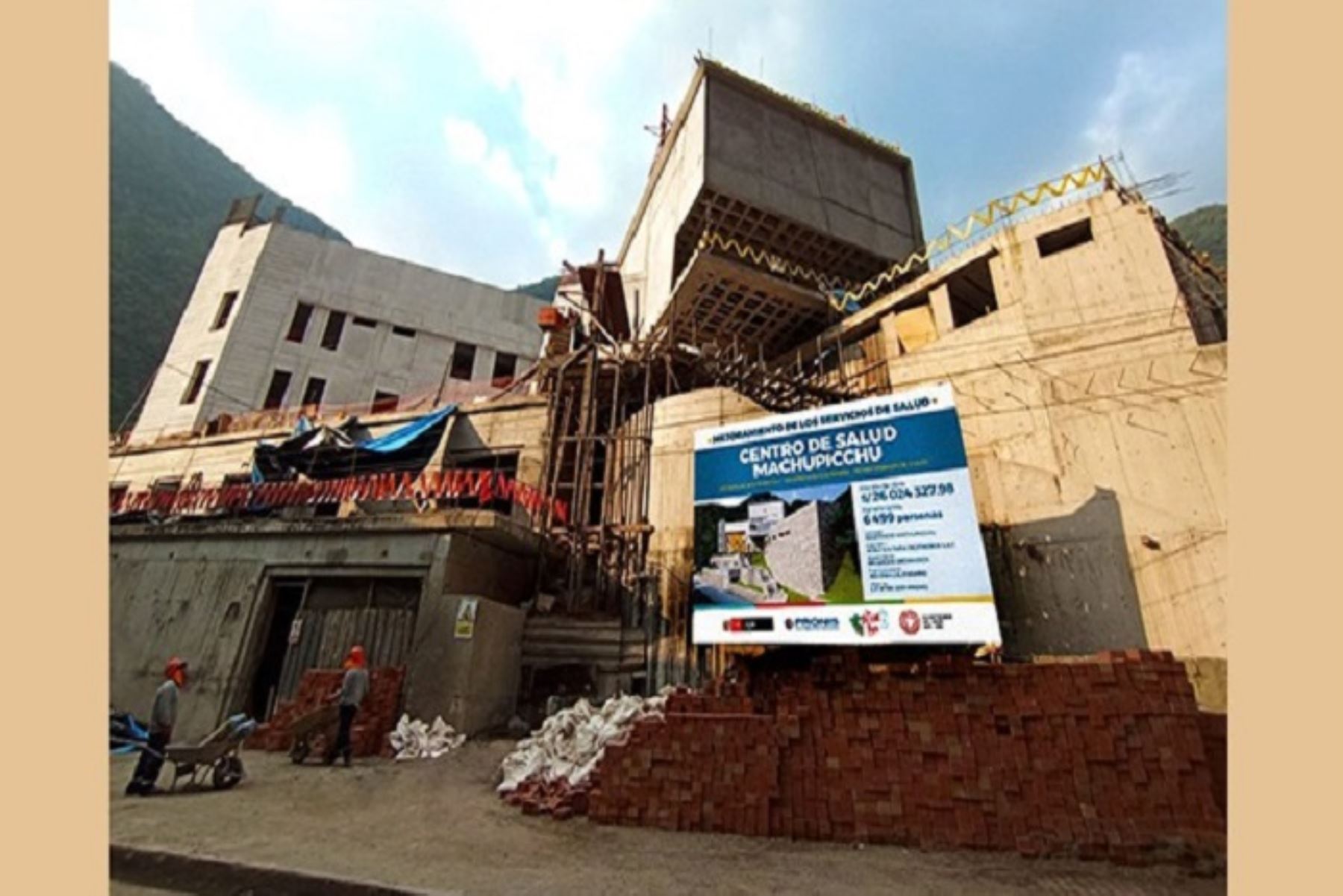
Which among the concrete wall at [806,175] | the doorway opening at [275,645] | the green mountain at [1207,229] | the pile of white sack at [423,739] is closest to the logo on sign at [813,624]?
the pile of white sack at [423,739]

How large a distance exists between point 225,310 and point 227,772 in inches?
1133

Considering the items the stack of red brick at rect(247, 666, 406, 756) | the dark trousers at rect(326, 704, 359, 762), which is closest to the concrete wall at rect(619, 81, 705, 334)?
the stack of red brick at rect(247, 666, 406, 756)

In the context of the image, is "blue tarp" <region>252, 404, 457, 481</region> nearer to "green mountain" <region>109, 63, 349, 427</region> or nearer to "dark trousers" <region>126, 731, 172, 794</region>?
"dark trousers" <region>126, 731, 172, 794</region>

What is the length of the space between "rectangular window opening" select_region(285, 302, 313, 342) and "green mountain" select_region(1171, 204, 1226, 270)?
51.4m

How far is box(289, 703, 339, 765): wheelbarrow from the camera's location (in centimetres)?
878

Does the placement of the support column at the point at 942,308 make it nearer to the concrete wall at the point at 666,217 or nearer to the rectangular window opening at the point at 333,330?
the concrete wall at the point at 666,217

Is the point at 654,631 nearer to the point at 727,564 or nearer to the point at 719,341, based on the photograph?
the point at 727,564

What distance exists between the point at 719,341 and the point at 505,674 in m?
12.4

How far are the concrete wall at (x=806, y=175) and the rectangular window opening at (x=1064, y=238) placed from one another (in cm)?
696

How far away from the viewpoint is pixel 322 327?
30.3 m

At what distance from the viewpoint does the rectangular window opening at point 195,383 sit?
27.0 metres

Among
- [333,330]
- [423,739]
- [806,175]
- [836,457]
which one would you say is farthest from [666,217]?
[333,330]

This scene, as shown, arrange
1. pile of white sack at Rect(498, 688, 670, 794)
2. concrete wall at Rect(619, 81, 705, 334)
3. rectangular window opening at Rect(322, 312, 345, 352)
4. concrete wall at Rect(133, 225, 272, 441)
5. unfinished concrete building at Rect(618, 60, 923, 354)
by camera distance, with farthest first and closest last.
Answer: rectangular window opening at Rect(322, 312, 345, 352)
concrete wall at Rect(133, 225, 272, 441)
concrete wall at Rect(619, 81, 705, 334)
unfinished concrete building at Rect(618, 60, 923, 354)
pile of white sack at Rect(498, 688, 670, 794)

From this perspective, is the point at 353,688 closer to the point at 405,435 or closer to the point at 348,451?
the point at 405,435
